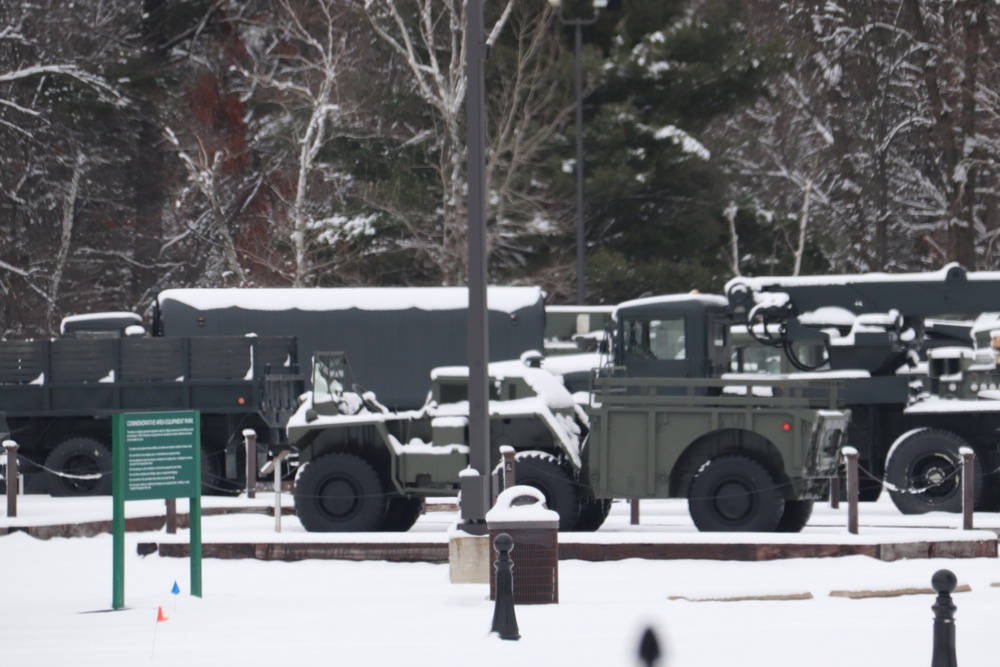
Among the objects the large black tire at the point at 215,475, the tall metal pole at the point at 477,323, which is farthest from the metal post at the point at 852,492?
the large black tire at the point at 215,475

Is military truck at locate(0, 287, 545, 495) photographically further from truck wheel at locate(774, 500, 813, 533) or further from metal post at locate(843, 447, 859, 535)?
metal post at locate(843, 447, 859, 535)

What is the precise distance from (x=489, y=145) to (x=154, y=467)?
86.7ft

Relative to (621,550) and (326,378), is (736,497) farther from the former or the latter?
(326,378)

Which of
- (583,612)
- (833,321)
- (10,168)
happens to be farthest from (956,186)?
(583,612)

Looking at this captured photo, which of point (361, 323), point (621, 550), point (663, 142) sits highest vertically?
point (663, 142)

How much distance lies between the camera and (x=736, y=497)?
716 inches

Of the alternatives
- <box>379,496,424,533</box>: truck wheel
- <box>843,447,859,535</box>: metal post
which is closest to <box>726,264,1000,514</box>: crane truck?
<box>843,447,859,535</box>: metal post

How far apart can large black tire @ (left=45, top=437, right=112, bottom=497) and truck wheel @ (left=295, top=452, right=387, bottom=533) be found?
646cm

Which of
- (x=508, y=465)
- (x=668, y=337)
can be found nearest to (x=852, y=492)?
(x=508, y=465)

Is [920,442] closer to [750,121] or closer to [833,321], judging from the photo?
[833,321]

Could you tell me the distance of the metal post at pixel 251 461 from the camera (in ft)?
75.9

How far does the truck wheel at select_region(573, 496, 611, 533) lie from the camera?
19406mm

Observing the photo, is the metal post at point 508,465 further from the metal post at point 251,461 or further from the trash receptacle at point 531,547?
the metal post at point 251,461

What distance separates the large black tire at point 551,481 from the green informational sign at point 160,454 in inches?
202
